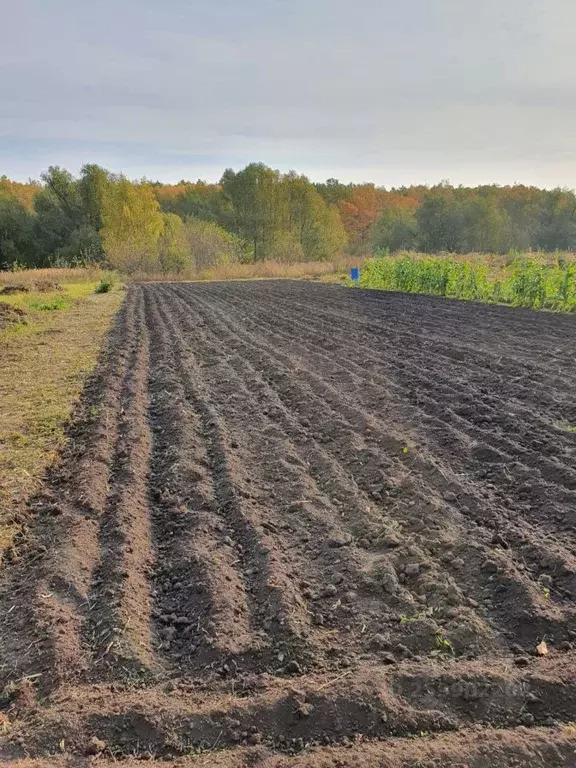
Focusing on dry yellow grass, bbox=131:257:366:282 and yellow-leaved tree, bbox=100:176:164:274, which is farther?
yellow-leaved tree, bbox=100:176:164:274

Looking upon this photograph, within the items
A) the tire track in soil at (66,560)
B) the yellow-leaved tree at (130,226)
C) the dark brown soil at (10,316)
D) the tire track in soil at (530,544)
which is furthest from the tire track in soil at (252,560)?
the yellow-leaved tree at (130,226)

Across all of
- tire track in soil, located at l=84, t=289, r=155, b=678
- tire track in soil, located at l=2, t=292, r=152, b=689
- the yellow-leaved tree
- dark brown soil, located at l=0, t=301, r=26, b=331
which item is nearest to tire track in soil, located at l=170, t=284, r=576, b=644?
tire track in soil, located at l=84, t=289, r=155, b=678

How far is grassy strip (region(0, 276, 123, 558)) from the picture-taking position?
478 centimetres

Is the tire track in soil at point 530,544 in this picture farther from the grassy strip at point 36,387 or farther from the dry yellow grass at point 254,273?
the dry yellow grass at point 254,273

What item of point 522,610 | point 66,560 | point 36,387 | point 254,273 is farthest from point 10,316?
point 254,273


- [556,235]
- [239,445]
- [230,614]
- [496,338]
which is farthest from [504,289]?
[556,235]

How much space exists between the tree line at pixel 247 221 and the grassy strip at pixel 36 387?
78.7 feet

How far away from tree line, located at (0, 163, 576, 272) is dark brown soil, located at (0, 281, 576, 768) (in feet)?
111

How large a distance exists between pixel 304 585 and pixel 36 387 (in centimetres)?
614

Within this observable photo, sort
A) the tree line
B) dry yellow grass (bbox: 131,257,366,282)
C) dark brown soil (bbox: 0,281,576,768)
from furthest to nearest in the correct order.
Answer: the tree line < dry yellow grass (bbox: 131,257,366,282) < dark brown soil (bbox: 0,281,576,768)

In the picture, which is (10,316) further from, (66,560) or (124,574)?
(124,574)

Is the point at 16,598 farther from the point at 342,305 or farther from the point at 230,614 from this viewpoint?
the point at 342,305

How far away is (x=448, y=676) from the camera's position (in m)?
2.49

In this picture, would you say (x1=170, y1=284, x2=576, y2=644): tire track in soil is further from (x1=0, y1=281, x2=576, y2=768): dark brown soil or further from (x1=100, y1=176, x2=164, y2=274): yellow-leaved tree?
(x1=100, y1=176, x2=164, y2=274): yellow-leaved tree
